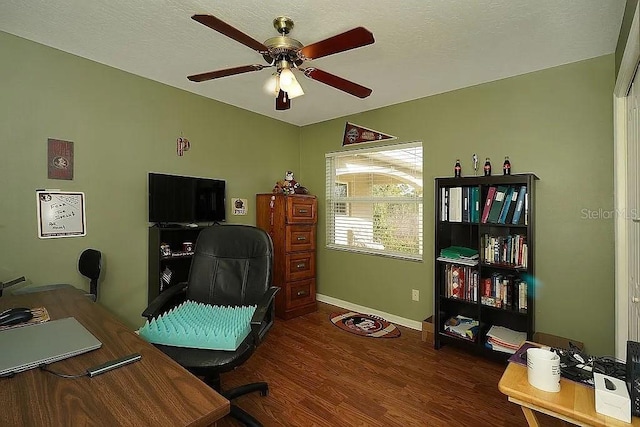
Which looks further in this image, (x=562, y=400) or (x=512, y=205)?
(x=512, y=205)

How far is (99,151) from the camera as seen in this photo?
260cm

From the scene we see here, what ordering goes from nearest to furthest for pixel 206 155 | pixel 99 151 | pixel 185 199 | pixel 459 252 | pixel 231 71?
pixel 231 71 < pixel 99 151 < pixel 459 252 < pixel 185 199 < pixel 206 155

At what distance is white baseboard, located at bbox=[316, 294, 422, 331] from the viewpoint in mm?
3326

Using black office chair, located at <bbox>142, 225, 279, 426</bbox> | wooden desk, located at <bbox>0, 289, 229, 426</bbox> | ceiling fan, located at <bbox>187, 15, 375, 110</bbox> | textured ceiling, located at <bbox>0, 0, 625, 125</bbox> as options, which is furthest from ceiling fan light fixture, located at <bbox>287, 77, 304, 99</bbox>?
wooden desk, located at <bbox>0, 289, 229, 426</bbox>

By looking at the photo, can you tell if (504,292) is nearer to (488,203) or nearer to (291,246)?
(488,203)

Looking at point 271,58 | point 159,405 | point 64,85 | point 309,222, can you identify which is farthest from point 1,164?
point 309,222

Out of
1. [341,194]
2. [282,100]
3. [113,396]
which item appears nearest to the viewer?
[113,396]

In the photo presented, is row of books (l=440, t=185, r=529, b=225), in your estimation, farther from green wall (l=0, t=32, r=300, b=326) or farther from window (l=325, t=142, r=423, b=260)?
green wall (l=0, t=32, r=300, b=326)

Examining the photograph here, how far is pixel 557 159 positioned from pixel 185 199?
10.7 ft

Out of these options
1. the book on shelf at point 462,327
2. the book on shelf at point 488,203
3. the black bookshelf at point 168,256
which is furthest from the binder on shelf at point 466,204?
the black bookshelf at point 168,256

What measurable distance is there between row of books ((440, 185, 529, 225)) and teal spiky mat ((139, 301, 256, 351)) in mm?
1955

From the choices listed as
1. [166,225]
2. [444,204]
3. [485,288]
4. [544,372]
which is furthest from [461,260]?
[166,225]

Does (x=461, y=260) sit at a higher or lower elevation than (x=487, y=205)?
lower

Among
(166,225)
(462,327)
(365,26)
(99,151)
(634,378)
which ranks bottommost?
(462,327)
